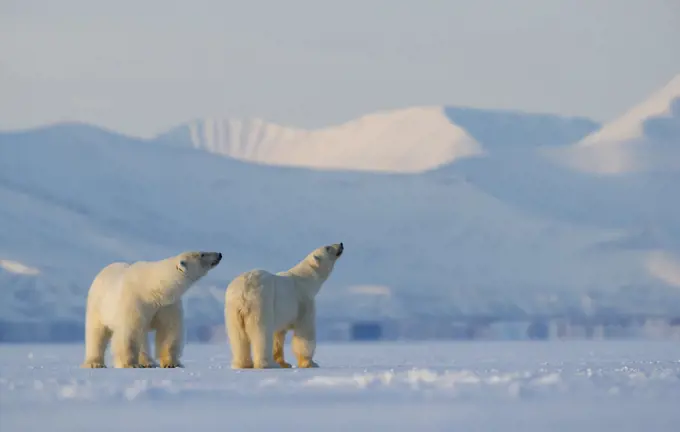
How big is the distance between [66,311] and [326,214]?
36.2 feet

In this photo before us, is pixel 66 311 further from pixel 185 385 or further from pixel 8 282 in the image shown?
pixel 185 385

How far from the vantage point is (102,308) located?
35.2 ft

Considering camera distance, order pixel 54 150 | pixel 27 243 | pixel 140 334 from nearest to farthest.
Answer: pixel 140 334 < pixel 27 243 < pixel 54 150

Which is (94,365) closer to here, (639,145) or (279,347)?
(279,347)

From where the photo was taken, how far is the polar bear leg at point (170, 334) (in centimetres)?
1060

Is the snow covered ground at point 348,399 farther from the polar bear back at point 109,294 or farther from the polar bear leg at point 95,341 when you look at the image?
the polar bear back at point 109,294

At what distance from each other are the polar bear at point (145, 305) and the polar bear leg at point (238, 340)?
1.23 ft

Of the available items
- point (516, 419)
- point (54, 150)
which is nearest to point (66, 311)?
point (54, 150)

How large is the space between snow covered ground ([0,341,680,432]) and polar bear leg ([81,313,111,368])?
12.0 inches

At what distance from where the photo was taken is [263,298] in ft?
33.6

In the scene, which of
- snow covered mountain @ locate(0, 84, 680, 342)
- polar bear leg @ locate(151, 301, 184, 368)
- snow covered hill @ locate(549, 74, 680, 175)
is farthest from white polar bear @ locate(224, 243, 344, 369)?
snow covered hill @ locate(549, 74, 680, 175)

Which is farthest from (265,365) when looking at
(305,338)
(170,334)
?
(170,334)

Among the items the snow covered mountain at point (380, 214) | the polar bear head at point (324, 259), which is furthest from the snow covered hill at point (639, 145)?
the polar bear head at point (324, 259)

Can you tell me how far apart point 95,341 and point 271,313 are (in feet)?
4.90
